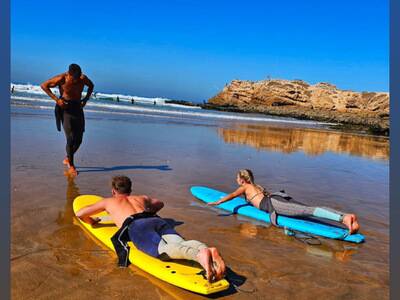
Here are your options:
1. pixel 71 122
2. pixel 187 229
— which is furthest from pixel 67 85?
pixel 187 229

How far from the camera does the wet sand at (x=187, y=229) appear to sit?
3.29 meters

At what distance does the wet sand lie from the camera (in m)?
3.29

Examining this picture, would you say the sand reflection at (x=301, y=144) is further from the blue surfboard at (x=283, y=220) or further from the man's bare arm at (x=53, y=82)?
the man's bare arm at (x=53, y=82)

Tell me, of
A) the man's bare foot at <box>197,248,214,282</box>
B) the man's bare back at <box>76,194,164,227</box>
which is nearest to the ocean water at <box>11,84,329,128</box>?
the man's bare back at <box>76,194,164,227</box>

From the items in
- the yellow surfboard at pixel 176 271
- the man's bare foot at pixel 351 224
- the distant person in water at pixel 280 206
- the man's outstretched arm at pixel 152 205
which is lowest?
the yellow surfboard at pixel 176 271

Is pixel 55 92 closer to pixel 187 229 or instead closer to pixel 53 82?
pixel 53 82

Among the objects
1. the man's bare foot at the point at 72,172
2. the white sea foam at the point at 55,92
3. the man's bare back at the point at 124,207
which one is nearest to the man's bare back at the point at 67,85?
the man's bare foot at the point at 72,172

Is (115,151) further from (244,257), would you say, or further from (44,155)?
(244,257)

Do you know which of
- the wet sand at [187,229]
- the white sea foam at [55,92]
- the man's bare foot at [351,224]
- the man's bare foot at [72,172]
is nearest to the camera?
the wet sand at [187,229]

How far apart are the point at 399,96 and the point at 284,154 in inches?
392

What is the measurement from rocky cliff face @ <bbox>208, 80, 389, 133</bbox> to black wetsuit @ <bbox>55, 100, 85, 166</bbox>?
49328mm

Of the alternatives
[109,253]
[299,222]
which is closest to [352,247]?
[299,222]

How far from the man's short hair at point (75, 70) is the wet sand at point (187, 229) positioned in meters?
1.73

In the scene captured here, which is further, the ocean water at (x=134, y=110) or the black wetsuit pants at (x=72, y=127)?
the ocean water at (x=134, y=110)
